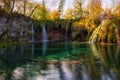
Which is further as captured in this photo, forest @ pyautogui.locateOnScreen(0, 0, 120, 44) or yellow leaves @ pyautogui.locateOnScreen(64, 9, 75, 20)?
yellow leaves @ pyautogui.locateOnScreen(64, 9, 75, 20)

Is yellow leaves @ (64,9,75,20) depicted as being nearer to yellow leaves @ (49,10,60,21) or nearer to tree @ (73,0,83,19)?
tree @ (73,0,83,19)

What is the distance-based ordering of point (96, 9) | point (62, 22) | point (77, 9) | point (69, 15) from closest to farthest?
point (96, 9) → point (62, 22) → point (77, 9) → point (69, 15)

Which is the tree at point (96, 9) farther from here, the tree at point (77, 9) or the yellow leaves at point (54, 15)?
the yellow leaves at point (54, 15)

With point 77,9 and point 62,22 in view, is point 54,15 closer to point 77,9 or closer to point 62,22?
point 77,9

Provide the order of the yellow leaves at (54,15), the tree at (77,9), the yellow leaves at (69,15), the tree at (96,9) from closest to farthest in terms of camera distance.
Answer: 1. the tree at (96,9)
2. the tree at (77,9)
3. the yellow leaves at (69,15)
4. the yellow leaves at (54,15)

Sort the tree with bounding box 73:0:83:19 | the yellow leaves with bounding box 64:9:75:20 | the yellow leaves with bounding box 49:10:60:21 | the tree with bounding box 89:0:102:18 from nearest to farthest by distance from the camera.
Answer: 1. the tree with bounding box 89:0:102:18
2. the tree with bounding box 73:0:83:19
3. the yellow leaves with bounding box 64:9:75:20
4. the yellow leaves with bounding box 49:10:60:21

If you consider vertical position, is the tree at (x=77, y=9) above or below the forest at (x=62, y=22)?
above

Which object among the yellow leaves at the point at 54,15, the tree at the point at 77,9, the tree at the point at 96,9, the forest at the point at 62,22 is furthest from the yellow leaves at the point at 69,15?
the tree at the point at 96,9

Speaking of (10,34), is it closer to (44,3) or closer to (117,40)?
(117,40)

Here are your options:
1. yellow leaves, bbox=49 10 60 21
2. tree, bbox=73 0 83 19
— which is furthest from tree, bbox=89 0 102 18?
yellow leaves, bbox=49 10 60 21

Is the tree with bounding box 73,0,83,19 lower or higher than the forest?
higher

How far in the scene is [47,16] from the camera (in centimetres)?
7238

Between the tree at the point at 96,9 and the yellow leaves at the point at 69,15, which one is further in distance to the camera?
the yellow leaves at the point at 69,15

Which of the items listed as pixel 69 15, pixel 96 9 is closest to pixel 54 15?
pixel 69 15
